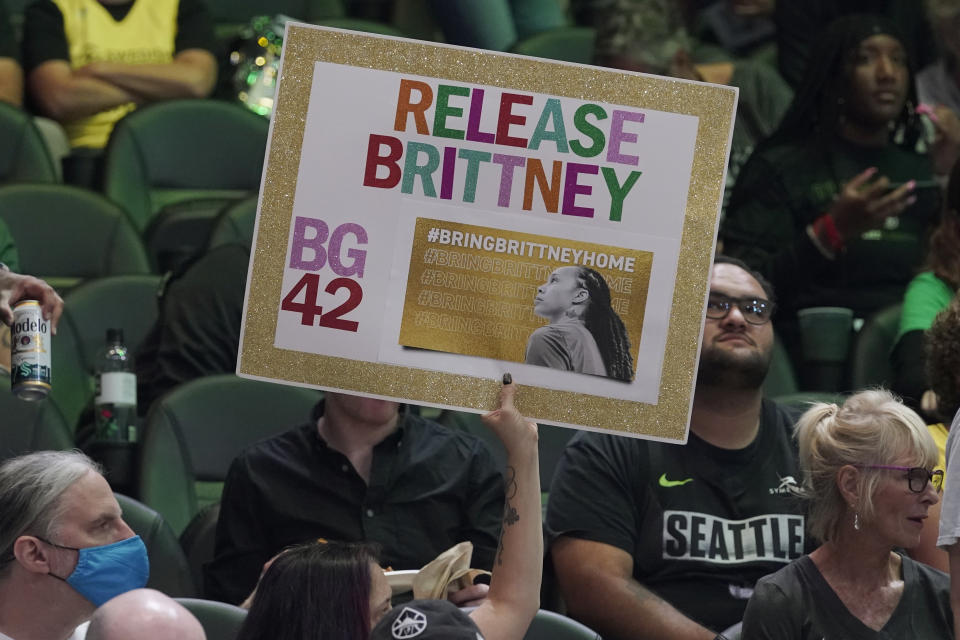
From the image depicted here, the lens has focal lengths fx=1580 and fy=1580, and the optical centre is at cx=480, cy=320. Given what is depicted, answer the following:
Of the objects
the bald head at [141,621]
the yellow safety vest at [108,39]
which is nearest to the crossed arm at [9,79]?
the yellow safety vest at [108,39]

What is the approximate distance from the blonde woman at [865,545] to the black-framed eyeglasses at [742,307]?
0.64 metres

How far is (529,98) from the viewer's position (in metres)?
2.78

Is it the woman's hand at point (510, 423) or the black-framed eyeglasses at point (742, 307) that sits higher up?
the black-framed eyeglasses at point (742, 307)

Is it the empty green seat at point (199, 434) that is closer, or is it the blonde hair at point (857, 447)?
the blonde hair at point (857, 447)

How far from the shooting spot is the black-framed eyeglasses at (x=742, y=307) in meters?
3.72

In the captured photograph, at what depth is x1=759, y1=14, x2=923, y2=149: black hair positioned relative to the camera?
5.16 meters

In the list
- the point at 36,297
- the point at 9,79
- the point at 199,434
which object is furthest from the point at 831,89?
the point at 36,297

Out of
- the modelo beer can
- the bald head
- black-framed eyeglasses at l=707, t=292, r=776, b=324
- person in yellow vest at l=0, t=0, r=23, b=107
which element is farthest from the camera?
person in yellow vest at l=0, t=0, r=23, b=107

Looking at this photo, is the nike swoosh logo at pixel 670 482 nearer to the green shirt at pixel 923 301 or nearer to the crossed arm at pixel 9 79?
the green shirt at pixel 923 301

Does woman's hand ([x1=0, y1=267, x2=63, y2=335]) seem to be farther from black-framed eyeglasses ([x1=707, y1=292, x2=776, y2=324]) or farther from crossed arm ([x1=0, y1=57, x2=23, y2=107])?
crossed arm ([x1=0, y1=57, x2=23, y2=107])

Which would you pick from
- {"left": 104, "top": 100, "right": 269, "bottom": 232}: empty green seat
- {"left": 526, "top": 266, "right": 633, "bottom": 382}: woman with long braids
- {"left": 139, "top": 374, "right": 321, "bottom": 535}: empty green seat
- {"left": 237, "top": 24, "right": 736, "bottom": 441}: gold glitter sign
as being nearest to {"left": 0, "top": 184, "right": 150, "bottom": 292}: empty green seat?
{"left": 104, "top": 100, "right": 269, "bottom": 232}: empty green seat

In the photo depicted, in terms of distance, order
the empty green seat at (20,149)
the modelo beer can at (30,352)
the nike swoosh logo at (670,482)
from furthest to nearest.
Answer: the empty green seat at (20,149) < the nike swoosh logo at (670,482) < the modelo beer can at (30,352)

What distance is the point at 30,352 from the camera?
2.86m

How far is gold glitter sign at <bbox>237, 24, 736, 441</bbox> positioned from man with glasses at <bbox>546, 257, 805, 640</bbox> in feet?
2.31
